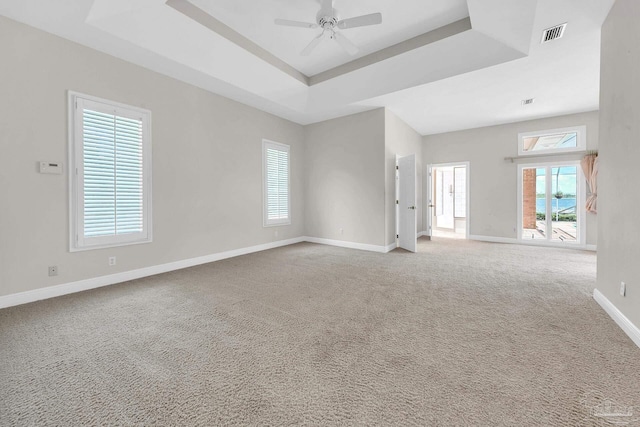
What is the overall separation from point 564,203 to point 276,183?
260 inches

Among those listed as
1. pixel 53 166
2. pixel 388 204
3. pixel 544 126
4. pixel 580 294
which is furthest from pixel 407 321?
pixel 544 126

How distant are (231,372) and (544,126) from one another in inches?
309

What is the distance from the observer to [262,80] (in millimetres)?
4453

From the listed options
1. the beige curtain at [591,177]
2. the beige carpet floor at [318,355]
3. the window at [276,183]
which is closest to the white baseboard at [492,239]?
the beige curtain at [591,177]

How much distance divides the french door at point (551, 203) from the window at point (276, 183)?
5723mm

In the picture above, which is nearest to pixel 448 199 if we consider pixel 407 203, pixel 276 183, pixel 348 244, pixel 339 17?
pixel 407 203

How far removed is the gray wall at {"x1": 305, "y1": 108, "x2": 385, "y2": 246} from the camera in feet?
17.9

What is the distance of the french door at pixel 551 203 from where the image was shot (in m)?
5.72

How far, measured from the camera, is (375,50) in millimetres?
4188

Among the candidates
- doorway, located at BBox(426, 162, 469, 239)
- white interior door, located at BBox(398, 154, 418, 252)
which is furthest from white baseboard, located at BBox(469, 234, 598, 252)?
white interior door, located at BBox(398, 154, 418, 252)

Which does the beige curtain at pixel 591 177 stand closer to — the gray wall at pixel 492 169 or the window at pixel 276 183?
the gray wall at pixel 492 169

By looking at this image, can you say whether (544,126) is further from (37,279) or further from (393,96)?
(37,279)

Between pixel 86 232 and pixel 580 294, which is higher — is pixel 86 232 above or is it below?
above

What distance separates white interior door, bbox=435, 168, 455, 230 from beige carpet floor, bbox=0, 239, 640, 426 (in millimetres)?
6402
